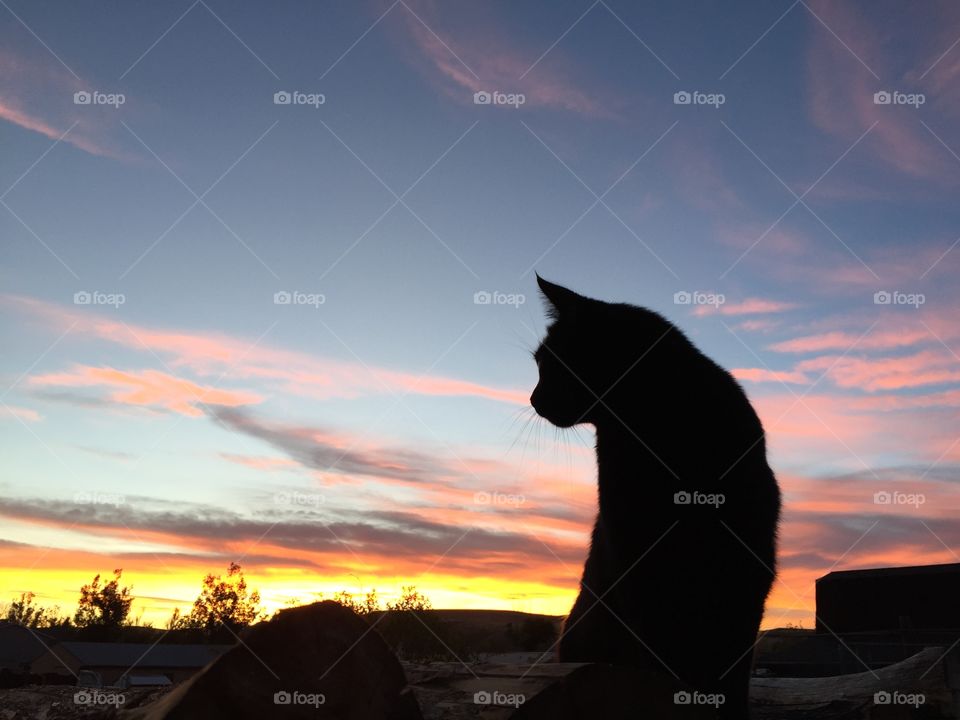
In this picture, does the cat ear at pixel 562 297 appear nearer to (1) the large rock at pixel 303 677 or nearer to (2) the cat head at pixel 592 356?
(2) the cat head at pixel 592 356

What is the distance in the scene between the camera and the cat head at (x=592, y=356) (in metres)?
6.22

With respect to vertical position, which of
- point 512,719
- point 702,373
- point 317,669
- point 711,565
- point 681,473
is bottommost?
point 512,719

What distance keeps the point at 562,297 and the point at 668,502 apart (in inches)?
79.5

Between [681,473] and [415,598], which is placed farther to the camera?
[415,598]

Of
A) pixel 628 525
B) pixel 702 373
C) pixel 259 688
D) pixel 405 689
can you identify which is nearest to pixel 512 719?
pixel 405 689

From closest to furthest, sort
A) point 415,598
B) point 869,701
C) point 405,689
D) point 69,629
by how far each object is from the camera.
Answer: point 405,689 < point 869,701 < point 415,598 < point 69,629

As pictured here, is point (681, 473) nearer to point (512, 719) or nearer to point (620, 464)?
point (620, 464)

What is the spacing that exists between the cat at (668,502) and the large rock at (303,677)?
250cm

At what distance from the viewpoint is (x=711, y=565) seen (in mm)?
5488

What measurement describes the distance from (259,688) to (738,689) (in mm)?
3808

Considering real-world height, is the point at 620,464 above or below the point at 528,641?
above

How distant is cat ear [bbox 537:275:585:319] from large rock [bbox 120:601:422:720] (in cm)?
368

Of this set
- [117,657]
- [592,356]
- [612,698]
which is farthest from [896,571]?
[117,657]

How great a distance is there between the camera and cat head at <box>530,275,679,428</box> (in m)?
6.22
